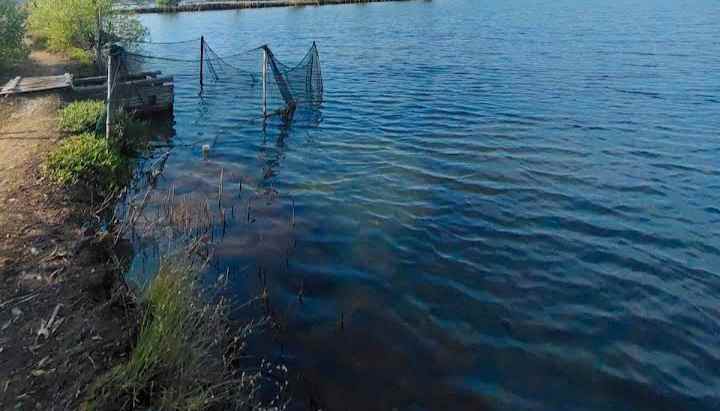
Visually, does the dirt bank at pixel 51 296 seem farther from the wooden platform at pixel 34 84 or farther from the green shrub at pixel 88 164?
the wooden platform at pixel 34 84

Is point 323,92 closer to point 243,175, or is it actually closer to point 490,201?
point 243,175

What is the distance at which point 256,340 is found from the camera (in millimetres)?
7234

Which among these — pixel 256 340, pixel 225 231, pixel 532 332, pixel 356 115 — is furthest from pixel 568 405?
pixel 356 115

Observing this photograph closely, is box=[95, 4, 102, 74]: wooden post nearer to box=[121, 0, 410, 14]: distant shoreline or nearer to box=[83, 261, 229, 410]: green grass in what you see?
box=[83, 261, 229, 410]: green grass

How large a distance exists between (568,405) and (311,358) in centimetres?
329

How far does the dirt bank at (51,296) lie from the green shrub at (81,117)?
1765mm

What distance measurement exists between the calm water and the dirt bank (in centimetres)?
217

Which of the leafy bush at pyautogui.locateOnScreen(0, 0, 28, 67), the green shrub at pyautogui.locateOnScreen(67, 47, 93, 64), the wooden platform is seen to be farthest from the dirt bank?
the green shrub at pyautogui.locateOnScreen(67, 47, 93, 64)

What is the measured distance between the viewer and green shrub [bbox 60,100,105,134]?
12914 millimetres

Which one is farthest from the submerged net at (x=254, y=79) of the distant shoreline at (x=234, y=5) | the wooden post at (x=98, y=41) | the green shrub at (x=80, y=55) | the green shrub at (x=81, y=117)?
the distant shoreline at (x=234, y=5)

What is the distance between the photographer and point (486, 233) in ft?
33.6

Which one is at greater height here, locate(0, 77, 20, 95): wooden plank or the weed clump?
locate(0, 77, 20, 95): wooden plank

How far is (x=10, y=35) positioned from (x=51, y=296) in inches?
630

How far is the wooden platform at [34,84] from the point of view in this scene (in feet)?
49.9
